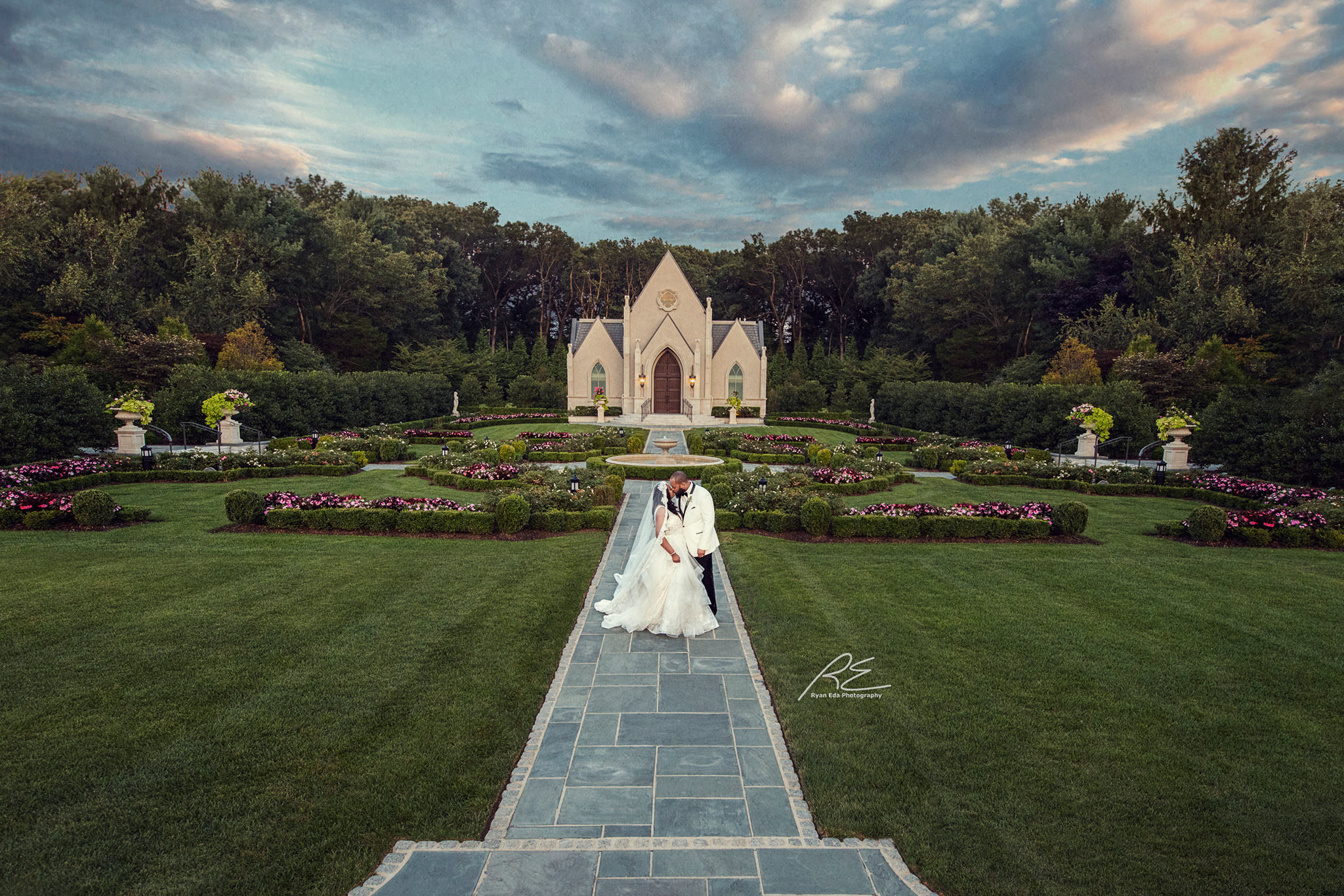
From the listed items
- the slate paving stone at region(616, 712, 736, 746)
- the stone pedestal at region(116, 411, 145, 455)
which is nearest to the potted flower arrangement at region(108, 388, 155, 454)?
the stone pedestal at region(116, 411, 145, 455)

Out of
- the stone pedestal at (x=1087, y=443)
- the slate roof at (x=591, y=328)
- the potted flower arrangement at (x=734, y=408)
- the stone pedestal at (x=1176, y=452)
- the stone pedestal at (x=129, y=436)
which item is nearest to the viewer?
the stone pedestal at (x=1176, y=452)

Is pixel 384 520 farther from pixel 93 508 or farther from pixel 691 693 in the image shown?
pixel 691 693

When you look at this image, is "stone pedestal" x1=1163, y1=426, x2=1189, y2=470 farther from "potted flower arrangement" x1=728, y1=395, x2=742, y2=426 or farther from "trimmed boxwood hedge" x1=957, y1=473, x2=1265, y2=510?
"potted flower arrangement" x1=728, y1=395, x2=742, y2=426

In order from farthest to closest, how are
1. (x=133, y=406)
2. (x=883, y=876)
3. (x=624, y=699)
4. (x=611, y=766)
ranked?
(x=133, y=406)
(x=624, y=699)
(x=611, y=766)
(x=883, y=876)

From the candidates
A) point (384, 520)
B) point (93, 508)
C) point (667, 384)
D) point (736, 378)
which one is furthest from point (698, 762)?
point (736, 378)

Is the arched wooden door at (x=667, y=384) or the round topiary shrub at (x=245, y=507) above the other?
the arched wooden door at (x=667, y=384)

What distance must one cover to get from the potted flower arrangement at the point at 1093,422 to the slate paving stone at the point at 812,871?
64.9 ft

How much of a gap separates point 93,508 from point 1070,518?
→ 16510 mm

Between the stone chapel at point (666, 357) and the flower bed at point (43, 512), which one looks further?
the stone chapel at point (666, 357)

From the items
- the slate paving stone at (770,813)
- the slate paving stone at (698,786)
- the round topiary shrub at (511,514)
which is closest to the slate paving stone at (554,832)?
the slate paving stone at (698,786)

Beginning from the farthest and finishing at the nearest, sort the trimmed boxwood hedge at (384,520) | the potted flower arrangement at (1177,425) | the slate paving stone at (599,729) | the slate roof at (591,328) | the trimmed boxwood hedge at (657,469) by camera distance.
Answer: the slate roof at (591,328)
the potted flower arrangement at (1177,425)
the trimmed boxwood hedge at (657,469)
the trimmed boxwood hedge at (384,520)
the slate paving stone at (599,729)

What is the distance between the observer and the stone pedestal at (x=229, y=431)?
75.8 feet

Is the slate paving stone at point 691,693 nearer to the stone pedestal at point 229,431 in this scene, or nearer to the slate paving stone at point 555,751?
the slate paving stone at point 555,751

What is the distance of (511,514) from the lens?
11414 millimetres
